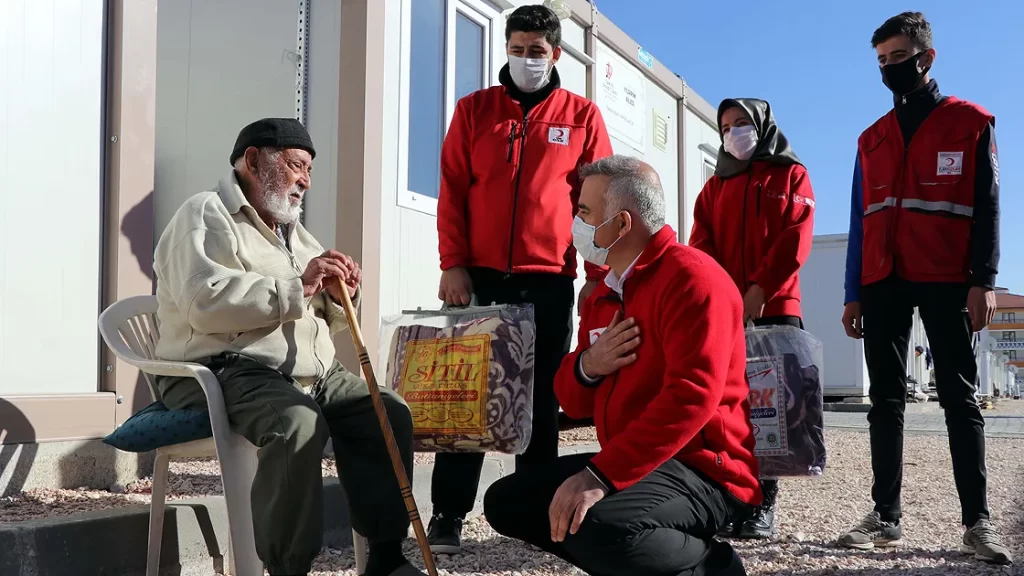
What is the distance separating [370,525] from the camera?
106 inches

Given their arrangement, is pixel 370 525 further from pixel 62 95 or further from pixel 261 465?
pixel 62 95

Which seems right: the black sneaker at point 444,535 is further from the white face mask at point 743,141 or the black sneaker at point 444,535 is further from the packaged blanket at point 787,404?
the white face mask at point 743,141

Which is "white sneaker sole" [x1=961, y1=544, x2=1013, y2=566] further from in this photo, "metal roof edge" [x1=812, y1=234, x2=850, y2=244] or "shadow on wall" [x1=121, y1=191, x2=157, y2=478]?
"metal roof edge" [x1=812, y1=234, x2=850, y2=244]

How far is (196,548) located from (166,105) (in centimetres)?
391

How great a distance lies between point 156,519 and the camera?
9.14 ft

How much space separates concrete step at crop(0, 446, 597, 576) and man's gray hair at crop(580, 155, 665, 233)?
5.53 feet

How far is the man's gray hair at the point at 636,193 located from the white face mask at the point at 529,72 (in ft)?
4.24

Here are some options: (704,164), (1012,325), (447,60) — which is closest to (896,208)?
(447,60)

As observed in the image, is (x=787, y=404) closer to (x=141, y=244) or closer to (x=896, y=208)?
(x=896, y=208)

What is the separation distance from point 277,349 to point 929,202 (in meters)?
2.57

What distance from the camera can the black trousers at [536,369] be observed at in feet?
11.4

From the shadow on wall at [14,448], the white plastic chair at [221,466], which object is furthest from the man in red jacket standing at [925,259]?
the shadow on wall at [14,448]

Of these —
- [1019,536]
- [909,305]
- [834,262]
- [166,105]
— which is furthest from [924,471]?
[834,262]

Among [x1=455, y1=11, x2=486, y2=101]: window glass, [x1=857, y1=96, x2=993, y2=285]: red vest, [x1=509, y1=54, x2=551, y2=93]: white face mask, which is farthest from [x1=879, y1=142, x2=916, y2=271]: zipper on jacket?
[x1=455, y1=11, x2=486, y2=101]: window glass
